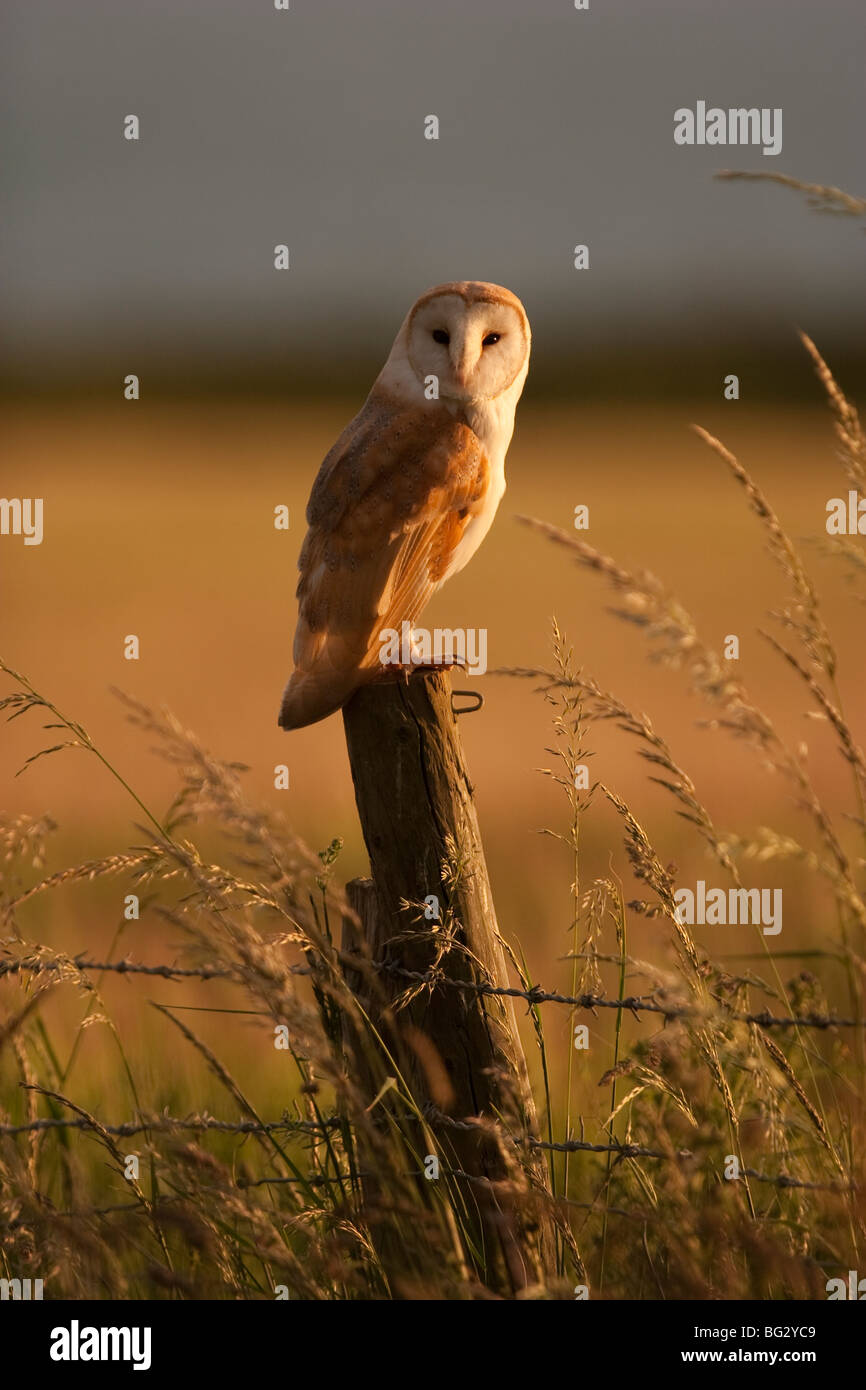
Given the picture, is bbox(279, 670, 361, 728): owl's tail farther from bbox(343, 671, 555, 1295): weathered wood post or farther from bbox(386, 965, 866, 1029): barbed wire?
bbox(386, 965, 866, 1029): barbed wire

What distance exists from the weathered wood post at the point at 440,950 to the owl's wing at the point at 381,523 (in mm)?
629

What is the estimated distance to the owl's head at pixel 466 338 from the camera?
3557mm

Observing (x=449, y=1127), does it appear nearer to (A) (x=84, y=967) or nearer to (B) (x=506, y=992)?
(B) (x=506, y=992)

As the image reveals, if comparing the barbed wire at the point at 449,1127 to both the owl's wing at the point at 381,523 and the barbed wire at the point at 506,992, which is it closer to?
the barbed wire at the point at 506,992

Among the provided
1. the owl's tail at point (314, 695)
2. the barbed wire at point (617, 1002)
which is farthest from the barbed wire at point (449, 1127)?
the owl's tail at point (314, 695)

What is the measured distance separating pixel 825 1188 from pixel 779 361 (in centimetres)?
2906

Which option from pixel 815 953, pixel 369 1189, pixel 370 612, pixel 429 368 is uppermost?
pixel 429 368

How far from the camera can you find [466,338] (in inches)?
139

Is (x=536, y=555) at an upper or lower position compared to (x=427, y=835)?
upper

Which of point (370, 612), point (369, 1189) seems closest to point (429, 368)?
point (370, 612)

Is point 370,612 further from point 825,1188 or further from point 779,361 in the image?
point 779,361

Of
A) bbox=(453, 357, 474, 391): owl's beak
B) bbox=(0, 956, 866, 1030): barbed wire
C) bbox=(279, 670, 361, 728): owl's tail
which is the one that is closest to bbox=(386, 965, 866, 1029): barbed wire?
bbox=(0, 956, 866, 1030): barbed wire

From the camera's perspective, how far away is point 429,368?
363cm
